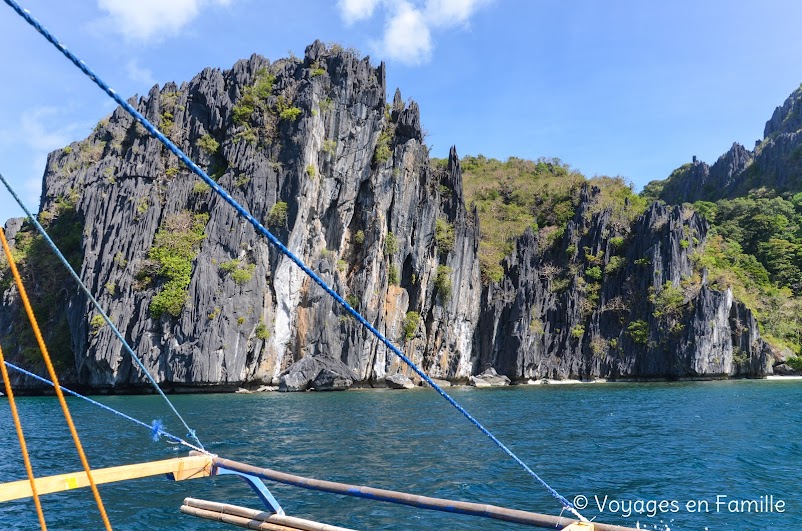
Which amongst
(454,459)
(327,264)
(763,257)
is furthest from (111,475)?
(763,257)

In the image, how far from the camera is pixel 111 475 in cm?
781

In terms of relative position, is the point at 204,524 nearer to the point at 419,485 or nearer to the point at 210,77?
the point at 419,485

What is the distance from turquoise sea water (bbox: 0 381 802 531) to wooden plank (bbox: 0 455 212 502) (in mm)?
3043

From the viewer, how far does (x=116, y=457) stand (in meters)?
17.2

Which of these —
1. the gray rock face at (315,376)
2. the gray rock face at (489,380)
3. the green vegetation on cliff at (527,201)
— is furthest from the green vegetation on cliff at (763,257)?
the gray rock face at (315,376)

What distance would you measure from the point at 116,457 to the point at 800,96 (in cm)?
12314

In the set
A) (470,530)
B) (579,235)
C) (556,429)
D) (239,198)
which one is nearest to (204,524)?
(470,530)

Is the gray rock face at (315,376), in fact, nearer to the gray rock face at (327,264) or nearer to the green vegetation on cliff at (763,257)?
the gray rock face at (327,264)

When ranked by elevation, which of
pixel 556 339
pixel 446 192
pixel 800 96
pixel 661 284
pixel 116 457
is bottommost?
pixel 116 457

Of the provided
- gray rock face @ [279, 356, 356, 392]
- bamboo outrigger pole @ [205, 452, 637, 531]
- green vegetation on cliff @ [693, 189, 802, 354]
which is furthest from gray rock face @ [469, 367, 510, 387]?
bamboo outrigger pole @ [205, 452, 637, 531]

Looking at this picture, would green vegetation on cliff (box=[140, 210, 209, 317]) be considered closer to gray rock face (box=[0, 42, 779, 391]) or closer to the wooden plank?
gray rock face (box=[0, 42, 779, 391])

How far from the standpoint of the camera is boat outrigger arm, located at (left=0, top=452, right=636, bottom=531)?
21.9ft

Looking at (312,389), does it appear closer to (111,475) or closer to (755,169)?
(111,475)

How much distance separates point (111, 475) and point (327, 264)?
46502 millimetres
